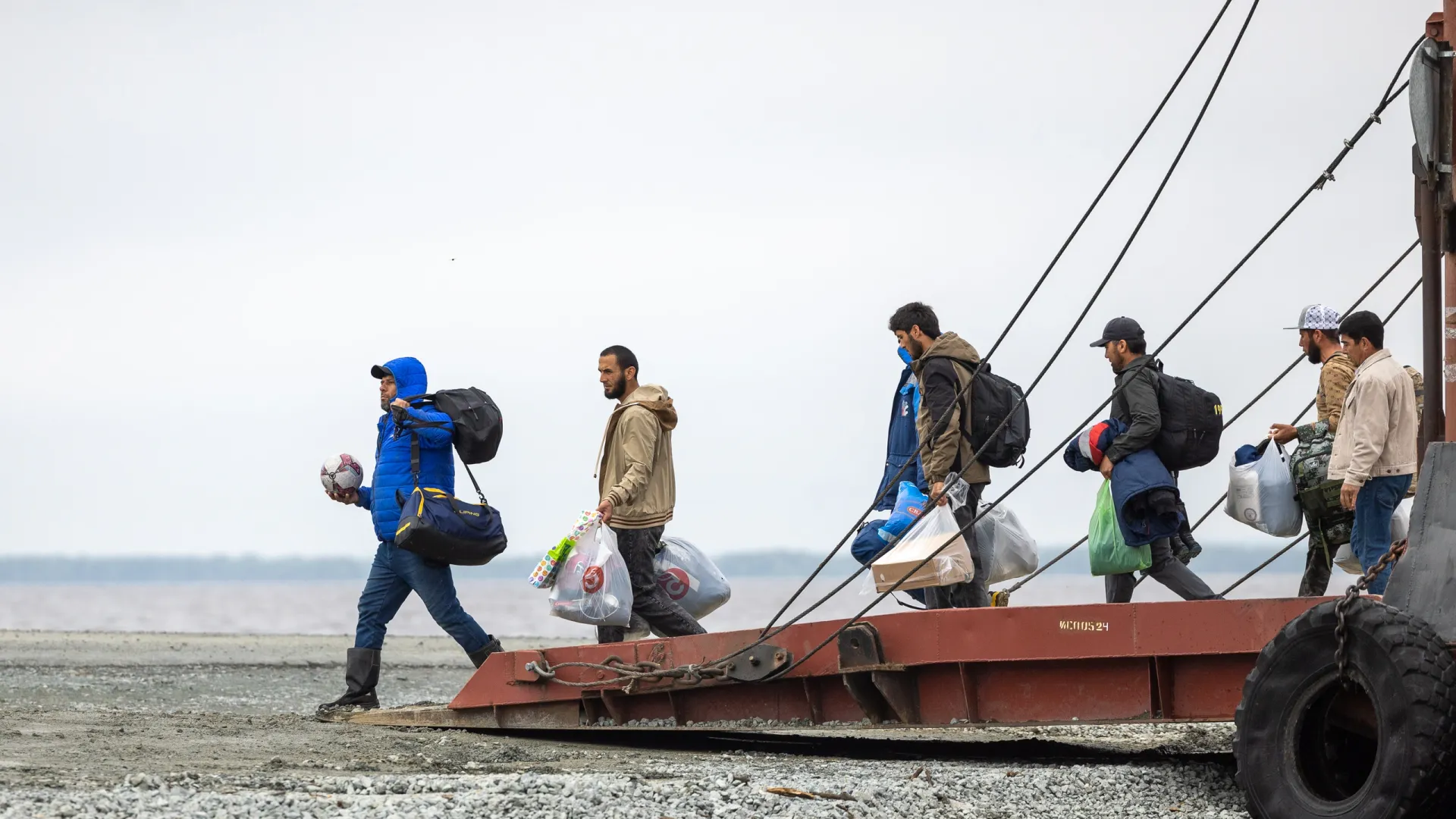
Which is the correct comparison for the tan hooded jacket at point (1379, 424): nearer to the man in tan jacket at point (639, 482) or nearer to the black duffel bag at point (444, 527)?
the man in tan jacket at point (639, 482)

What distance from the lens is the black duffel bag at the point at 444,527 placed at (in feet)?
29.3

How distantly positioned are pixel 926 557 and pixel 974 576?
2.07 ft

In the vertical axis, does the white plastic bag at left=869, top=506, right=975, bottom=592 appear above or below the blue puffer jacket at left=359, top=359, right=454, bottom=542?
below

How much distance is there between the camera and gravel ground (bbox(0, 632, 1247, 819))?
5.91 metres

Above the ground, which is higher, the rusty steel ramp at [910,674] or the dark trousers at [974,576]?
the dark trousers at [974,576]

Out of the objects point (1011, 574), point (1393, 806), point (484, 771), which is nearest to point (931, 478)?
point (1011, 574)

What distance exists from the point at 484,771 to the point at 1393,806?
11.9ft

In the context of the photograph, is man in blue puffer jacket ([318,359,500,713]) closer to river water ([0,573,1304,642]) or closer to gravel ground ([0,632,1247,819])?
gravel ground ([0,632,1247,819])

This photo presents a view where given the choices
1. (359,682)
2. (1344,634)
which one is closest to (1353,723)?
(1344,634)

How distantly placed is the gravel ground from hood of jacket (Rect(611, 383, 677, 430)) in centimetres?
177

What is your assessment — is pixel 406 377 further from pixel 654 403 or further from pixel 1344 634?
pixel 1344 634

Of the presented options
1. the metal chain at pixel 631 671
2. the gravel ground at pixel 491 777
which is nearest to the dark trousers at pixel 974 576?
the gravel ground at pixel 491 777

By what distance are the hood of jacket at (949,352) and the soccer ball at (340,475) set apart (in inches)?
130

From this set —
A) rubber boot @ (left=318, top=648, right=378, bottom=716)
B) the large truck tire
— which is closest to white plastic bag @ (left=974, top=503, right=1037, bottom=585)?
the large truck tire
